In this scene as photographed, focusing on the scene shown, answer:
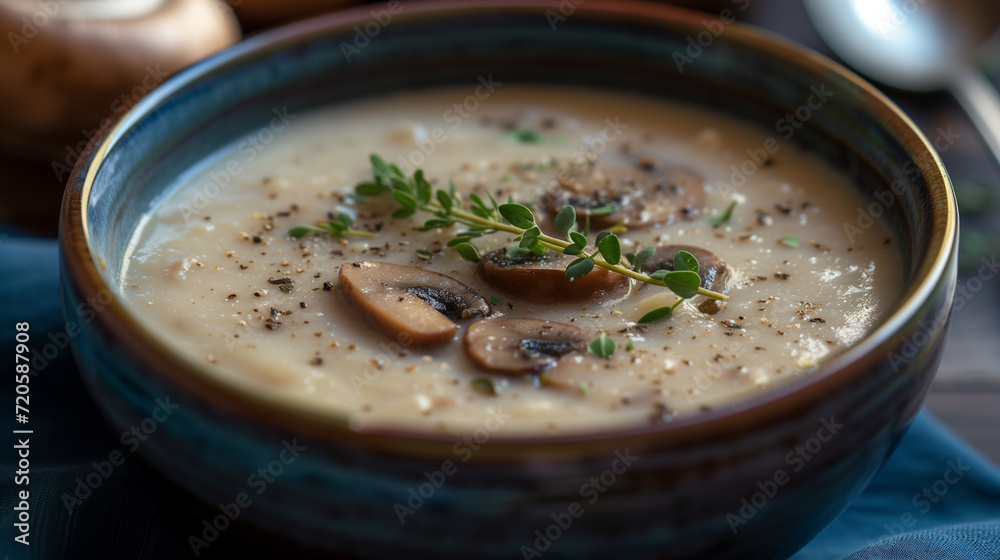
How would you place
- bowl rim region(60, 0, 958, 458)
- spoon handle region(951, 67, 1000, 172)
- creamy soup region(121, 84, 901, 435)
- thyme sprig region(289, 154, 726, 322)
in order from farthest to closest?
spoon handle region(951, 67, 1000, 172)
thyme sprig region(289, 154, 726, 322)
creamy soup region(121, 84, 901, 435)
bowl rim region(60, 0, 958, 458)

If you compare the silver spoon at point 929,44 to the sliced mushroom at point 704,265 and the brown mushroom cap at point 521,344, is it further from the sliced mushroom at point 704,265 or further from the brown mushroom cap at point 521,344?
the brown mushroom cap at point 521,344

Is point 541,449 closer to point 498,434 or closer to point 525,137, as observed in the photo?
point 498,434

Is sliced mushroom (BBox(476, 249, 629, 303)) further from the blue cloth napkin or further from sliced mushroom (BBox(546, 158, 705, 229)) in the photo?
the blue cloth napkin

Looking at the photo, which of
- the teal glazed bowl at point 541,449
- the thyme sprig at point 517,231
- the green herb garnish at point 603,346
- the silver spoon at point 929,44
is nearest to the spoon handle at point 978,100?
the silver spoon at point 929,44

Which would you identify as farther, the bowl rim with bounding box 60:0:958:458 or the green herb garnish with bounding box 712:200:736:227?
the green herb garnish with bounding box 712:200:736:227

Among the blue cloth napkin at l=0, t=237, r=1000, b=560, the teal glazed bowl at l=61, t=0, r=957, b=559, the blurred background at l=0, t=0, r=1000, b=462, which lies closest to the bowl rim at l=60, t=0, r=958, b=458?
the teal glazed bowl at l=61, t=0, r=957, b=559

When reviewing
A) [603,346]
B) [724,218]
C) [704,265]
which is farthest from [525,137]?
[603,346]
